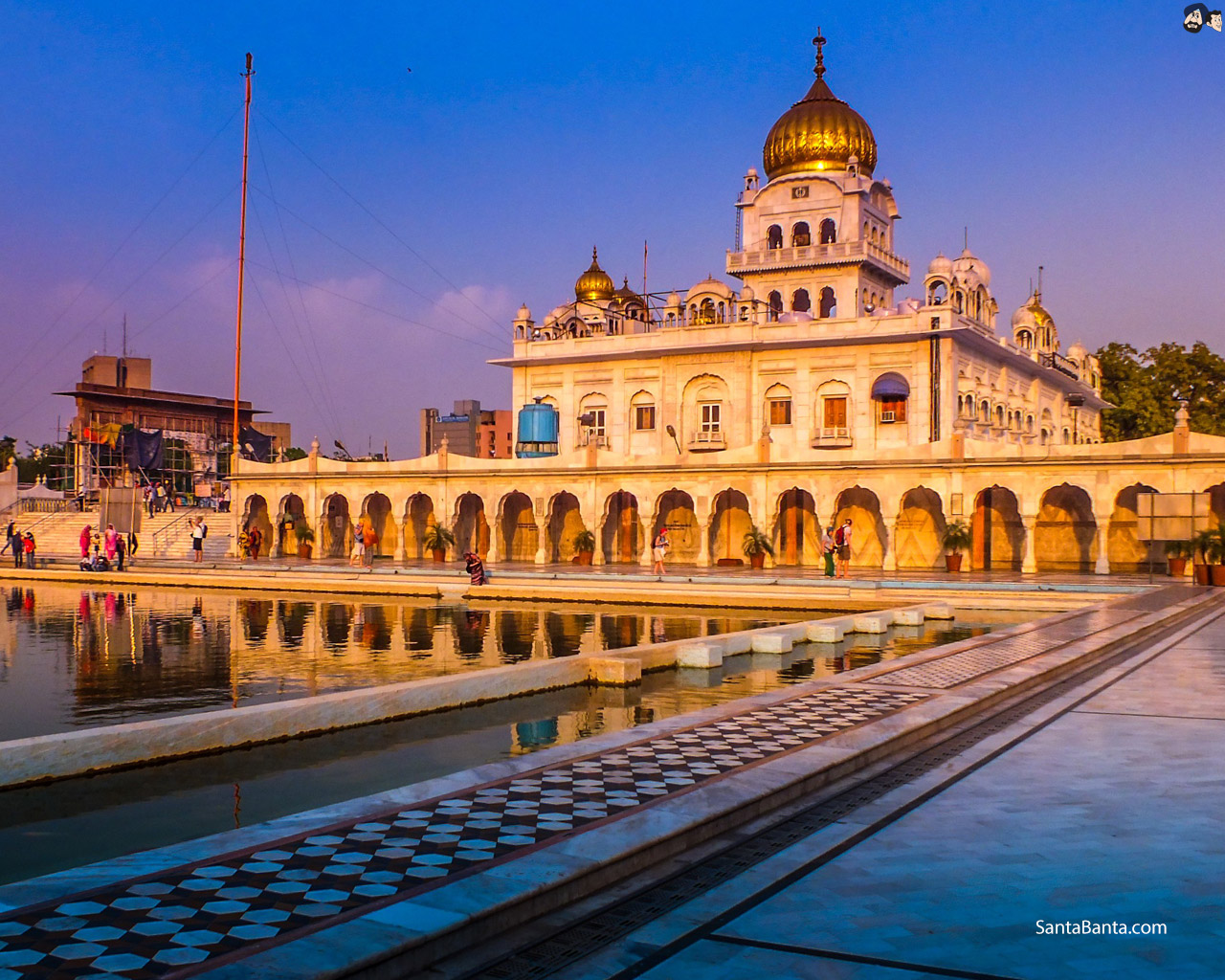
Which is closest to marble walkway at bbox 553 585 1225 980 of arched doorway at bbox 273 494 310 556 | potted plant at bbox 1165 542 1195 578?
potted plant at bbox 1165 542 1195 578

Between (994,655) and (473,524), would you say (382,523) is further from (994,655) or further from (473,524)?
(994,655)

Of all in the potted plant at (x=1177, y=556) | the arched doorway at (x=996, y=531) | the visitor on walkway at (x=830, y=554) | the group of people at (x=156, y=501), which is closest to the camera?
the potted plant at (x=1177, y=556)

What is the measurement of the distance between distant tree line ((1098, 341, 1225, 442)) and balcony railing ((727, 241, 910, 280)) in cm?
1766

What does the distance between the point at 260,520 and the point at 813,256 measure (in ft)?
77.8

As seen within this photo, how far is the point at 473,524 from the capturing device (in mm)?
42438

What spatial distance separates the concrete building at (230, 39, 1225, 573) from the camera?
32.3 m

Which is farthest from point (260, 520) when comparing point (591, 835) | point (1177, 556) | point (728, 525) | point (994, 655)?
point (591, 835)

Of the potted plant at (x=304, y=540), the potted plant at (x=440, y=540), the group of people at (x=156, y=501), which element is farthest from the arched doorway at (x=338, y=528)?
the group of people at (x=156, y=501)

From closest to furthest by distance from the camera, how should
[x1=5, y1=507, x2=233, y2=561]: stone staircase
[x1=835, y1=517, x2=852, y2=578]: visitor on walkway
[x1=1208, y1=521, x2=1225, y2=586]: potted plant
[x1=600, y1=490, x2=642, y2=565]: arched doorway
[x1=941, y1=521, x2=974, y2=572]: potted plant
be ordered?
1. [x1=1208, y1=521, x2=1225, y2=586]: potted plant
2. [x1=835, y1=517, x2=852, y2=578]: visitor on walkway
3. [x1=941, y1=521, x2=974, y2=572]: potted plant
4. [x1=600, y1=490, x2=642, y2=565]: arched doorway
5. [x1=5, y1=507, x2=233, y2=561]: stone staircase

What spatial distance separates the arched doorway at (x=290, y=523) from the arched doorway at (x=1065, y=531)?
2483 cm

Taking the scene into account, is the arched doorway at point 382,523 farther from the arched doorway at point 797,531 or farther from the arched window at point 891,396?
the arched window at point 891,396

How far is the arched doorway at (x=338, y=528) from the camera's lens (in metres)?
43.5

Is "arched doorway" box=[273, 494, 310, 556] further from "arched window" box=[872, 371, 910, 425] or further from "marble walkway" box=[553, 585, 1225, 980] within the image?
"marble walkway" box=[553, 585, 1225, 980]

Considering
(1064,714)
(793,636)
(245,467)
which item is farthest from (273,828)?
(245,467)
